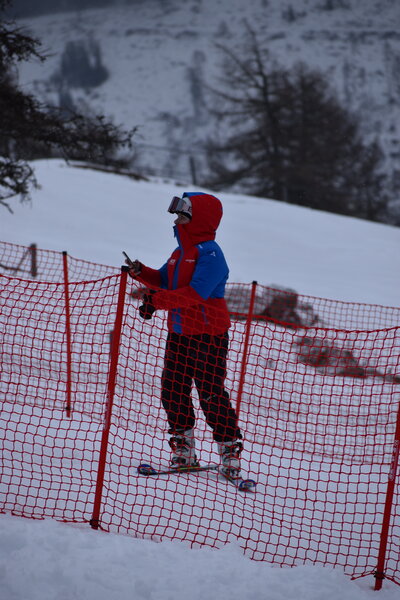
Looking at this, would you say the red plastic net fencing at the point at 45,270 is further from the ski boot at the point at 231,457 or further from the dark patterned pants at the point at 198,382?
the ski boot at the point at 231,457

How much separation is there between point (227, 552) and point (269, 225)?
17.3 metres

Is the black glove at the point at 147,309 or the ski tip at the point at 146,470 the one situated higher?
the black glove at the point at 147,309

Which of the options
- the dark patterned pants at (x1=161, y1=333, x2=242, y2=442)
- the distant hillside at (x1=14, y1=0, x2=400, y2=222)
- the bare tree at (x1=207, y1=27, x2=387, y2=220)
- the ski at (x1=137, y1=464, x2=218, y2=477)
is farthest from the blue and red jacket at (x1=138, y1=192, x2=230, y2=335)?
the distant hillside at (x1=14, y1=0, x2=400, y2=222)

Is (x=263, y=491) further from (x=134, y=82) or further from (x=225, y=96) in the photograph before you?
(x=134, y=82)

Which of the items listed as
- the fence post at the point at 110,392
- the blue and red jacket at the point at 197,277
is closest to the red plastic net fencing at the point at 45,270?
the blue and red jacket at the point at 197,277

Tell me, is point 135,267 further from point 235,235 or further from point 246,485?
point 235,235

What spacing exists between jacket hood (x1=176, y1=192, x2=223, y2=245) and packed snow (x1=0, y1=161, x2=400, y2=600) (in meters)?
1.89

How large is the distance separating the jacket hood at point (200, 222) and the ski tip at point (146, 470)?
1554mm

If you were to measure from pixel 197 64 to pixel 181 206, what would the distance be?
486 feet

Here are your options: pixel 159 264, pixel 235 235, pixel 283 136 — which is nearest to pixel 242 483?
pixel 159 264

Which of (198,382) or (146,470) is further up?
(198,382)

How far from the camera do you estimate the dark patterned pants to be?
369 cm

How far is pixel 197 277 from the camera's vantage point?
3.60 m

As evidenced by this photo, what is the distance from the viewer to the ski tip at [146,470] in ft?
12.6
